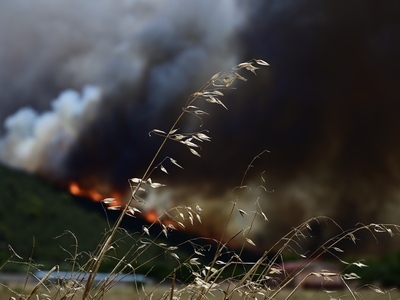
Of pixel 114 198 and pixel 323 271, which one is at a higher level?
pixel 114 198

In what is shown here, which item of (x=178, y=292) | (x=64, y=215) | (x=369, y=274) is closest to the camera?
(x=178, y=292)

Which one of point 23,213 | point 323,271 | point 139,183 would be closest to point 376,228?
point 323,271

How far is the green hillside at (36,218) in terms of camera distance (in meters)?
27.6

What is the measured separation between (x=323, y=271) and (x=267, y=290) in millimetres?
182

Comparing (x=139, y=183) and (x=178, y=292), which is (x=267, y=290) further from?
(x=139, y=183)

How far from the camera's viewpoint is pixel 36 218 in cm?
3041

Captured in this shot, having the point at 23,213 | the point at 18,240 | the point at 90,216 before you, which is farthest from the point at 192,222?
the point at 23,213

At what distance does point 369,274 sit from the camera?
21875mm

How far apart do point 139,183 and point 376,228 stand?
681 millimetres

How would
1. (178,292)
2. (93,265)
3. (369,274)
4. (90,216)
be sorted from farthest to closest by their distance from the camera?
1. (90,216)
2. (369,274)
3. (178,292)
4. (93,265)

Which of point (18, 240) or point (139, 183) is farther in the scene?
point (18, 240)

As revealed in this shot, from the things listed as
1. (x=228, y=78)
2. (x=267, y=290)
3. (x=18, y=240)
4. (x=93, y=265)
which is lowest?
(x=18, y=240)

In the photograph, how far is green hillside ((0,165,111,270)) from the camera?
90.6ft

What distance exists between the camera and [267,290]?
73.1 inches
